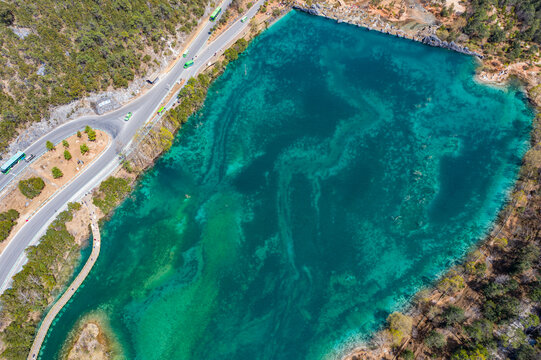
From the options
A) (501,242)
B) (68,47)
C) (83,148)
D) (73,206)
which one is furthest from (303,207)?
(68,47)

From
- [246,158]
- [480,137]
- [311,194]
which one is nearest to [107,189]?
[246,158]

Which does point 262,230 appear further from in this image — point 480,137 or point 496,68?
point 496,68

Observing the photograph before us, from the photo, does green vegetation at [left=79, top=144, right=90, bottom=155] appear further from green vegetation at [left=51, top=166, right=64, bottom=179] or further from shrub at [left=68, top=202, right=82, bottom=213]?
shrub at [left=68, top=202, right=82, bottom=213]

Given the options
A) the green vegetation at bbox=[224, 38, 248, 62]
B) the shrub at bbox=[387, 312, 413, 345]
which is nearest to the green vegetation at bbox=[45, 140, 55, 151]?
the green vegetation at bbox=[224, 38, 248, 62]

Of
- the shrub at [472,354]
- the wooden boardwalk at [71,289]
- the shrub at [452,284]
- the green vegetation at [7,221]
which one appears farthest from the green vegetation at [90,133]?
the shrub at [472,354]

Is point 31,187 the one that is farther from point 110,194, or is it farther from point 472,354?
point 472,354

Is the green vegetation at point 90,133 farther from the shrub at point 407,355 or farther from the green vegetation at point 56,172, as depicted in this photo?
the shrub at point 407,355
